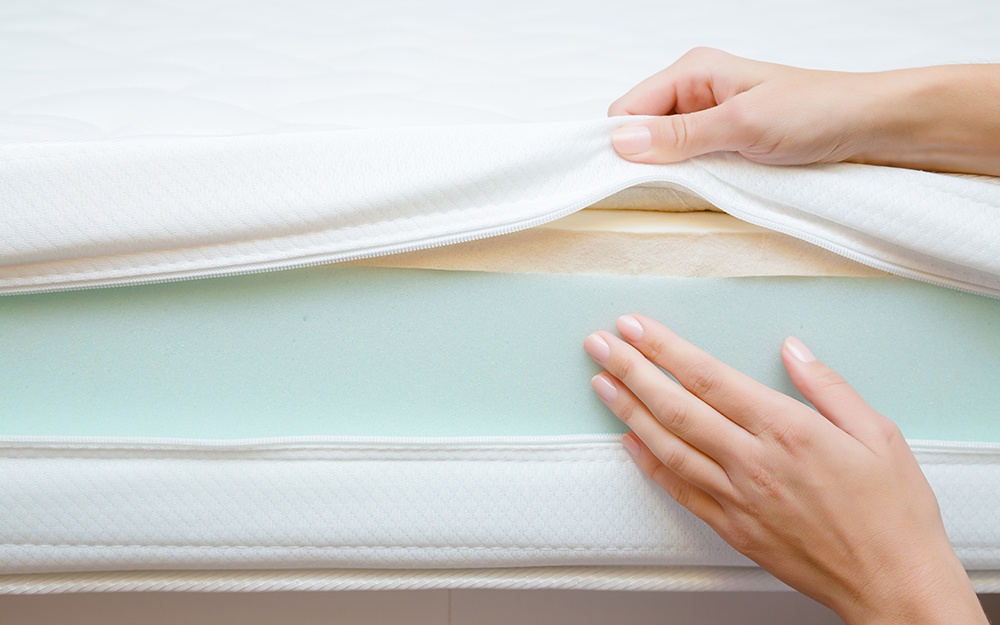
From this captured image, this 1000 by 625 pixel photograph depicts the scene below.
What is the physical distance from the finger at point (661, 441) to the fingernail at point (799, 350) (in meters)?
0.14

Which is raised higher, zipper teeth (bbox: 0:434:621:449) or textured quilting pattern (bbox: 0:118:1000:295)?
textured quilting pattern (bbox: 0:118:1000:295)

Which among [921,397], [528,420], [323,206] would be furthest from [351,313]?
[921,397]

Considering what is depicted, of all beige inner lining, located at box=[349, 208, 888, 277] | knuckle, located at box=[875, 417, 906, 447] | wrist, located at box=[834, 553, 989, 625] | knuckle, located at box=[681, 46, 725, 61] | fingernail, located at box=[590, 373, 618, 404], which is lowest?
wrist, located at box=[834, 553, 989, 625]

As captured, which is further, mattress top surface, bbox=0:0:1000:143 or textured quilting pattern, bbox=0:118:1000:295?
mattress top surface, bbox=0:0:1000:143

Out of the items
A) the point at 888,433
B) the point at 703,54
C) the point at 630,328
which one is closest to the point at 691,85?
the point at 703,54

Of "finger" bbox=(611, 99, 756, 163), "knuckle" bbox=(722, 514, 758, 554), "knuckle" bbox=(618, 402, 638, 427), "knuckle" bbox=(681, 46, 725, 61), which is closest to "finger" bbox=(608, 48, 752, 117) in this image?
"knuckle" bbox=(681, 46, 725, 61)

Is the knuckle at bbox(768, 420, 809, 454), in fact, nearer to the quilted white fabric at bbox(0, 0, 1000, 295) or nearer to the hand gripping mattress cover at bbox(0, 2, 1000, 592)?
the hand gripping mattress cover at bbox(0, 2, 1000, 592)

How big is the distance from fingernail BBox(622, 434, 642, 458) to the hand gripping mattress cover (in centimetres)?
1

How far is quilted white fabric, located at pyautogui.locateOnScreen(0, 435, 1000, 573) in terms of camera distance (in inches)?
19.3

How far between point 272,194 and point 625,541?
18.7 inches

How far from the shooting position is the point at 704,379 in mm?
477

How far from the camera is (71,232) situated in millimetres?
473

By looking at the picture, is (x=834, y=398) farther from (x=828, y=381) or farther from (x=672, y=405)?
(x=672, y=405)

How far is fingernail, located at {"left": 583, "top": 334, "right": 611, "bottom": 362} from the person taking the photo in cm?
50
